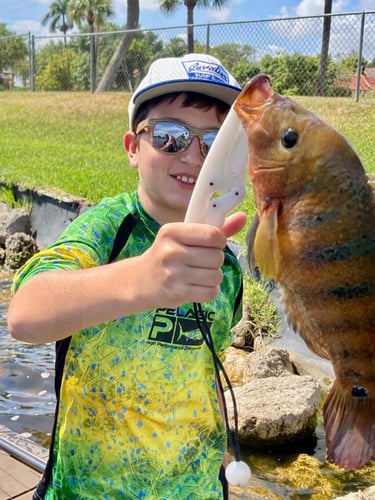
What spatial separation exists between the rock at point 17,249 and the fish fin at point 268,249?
7248 mm

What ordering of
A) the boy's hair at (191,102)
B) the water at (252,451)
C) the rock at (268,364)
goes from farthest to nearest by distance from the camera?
the rock at (268,364) < the water at (252,451) < the boy's hair at (191,102)

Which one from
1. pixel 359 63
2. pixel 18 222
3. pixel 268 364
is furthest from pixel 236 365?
pixel 359 63

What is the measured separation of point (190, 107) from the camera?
174cm

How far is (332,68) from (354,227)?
11837 millimetres

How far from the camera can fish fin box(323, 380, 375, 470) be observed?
0.99 metres

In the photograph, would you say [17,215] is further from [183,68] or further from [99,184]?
[183,68]

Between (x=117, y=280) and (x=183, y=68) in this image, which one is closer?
(x=117, y=280)

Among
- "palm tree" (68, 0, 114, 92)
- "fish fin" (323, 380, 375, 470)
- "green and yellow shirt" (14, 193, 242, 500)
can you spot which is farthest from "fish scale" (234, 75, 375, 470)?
"palm tree" (68, 0, 114, 92)

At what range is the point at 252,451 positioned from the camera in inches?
163

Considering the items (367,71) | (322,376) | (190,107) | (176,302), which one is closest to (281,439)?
(322,376)

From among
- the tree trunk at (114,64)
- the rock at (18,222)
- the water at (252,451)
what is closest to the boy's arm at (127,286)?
the water at (252,451)

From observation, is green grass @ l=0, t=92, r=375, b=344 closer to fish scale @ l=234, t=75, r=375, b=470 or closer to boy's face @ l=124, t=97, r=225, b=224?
boy's face @ l=124, t=97, r=225, b=224

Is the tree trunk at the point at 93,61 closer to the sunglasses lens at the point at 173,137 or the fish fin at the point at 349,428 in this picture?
the sunglasses lens at the point at 173,137

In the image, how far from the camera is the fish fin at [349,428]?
3.25 feet
